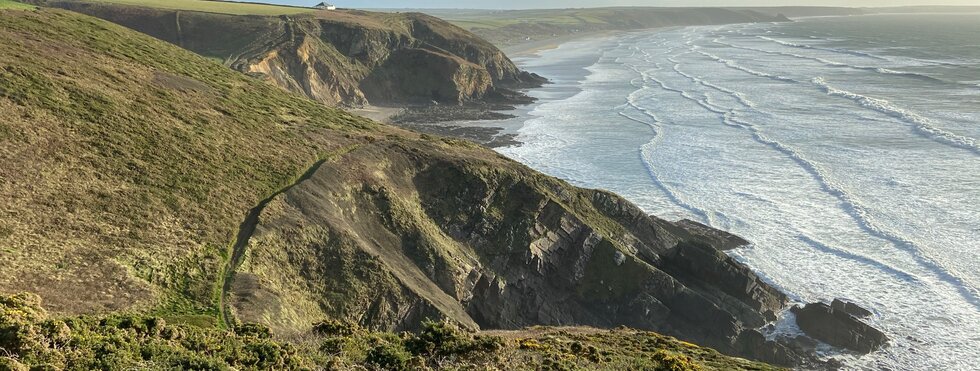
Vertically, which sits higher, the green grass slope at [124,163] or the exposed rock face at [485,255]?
the green grass slope at [124,163]

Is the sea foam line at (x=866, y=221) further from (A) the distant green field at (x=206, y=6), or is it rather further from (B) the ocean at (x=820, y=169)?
(A) the distant green field at (x=206, y=6)

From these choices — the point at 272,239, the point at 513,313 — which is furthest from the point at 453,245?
the point at 272,239

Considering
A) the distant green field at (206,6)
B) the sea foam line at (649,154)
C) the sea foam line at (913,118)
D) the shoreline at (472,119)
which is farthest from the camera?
the distant green field at (206,6)

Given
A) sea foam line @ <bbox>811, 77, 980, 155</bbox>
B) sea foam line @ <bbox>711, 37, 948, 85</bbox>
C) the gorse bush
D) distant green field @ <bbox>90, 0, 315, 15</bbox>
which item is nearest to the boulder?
the gorse bush

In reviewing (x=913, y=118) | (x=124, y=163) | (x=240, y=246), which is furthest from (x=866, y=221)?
(x=124, y=163)

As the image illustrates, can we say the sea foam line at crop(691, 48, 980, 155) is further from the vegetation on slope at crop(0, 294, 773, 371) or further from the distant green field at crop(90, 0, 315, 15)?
the distant green field at crop(90, 0, 315, 15)

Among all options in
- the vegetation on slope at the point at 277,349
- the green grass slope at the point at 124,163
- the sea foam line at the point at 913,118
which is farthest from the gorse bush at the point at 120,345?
the sea foam line at the point at 913,118

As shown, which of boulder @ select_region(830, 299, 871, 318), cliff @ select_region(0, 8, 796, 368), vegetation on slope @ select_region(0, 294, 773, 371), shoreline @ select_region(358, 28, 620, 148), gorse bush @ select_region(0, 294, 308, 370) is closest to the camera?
gorse bush @ select_region(0, 294, 308, 370)
